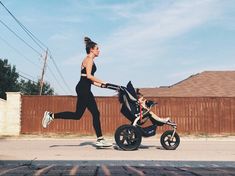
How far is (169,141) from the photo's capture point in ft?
40.0

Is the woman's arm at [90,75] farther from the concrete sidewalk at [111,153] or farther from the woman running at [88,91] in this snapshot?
the concrete sidewalk at [111,153]

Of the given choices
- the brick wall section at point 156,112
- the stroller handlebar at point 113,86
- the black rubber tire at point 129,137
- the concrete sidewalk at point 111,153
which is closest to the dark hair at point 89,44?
the stroller handlebar at point 113,86

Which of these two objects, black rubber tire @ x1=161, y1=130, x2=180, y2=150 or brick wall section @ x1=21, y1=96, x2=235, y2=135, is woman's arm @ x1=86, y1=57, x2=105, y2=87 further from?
brick wall section @ x1=21, y1=96, x2=235, y2=135

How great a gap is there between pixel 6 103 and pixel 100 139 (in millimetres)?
14693

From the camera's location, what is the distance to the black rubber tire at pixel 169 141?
39.3 ft

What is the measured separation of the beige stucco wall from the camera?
82.4 feet

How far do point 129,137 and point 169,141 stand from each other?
1298 mm

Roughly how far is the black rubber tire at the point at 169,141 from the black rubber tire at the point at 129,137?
0.89 meters

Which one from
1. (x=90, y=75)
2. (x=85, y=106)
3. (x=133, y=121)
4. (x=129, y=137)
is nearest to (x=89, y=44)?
(x=90, y=75)

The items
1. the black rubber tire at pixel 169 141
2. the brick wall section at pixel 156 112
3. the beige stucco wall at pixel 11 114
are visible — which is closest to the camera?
the black rubber tire at pixel 169 141

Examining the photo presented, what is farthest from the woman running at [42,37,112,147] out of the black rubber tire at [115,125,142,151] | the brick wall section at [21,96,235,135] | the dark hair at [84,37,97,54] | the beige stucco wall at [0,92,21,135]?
the beige stucco wall at [0,92,21,135]

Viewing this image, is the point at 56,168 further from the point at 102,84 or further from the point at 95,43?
the point at 95,43

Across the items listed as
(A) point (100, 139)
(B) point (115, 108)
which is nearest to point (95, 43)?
(A) point (100, 139)

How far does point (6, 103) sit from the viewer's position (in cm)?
2536
